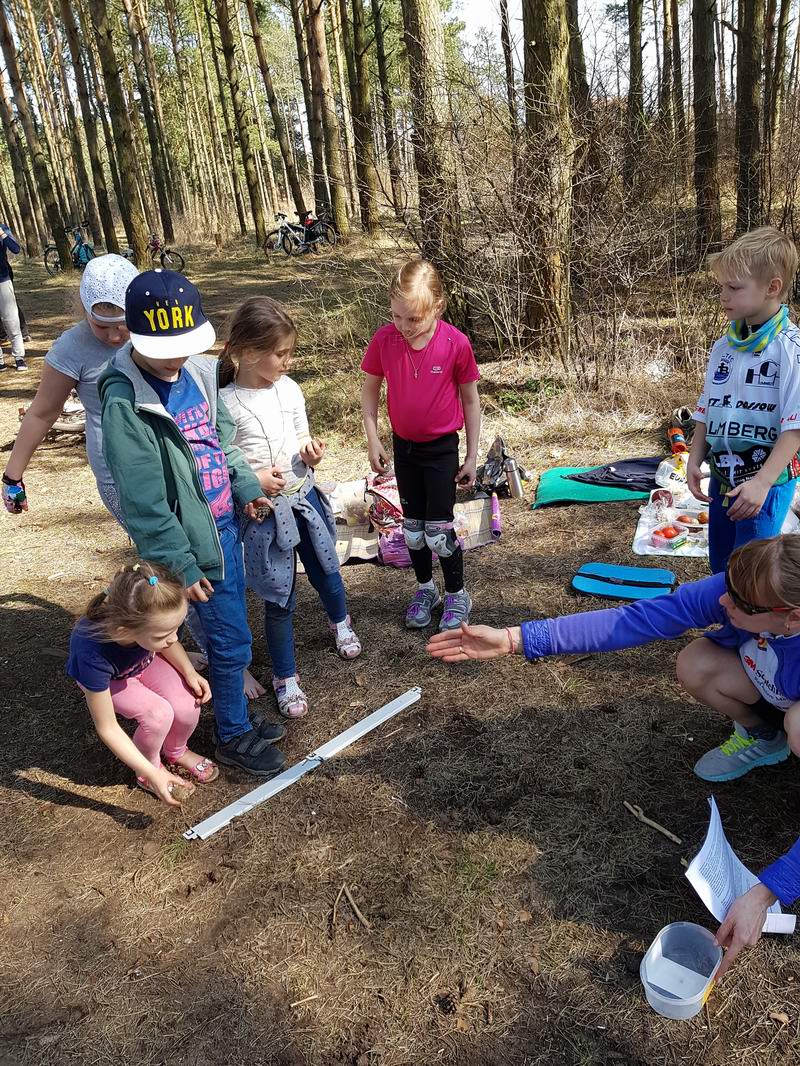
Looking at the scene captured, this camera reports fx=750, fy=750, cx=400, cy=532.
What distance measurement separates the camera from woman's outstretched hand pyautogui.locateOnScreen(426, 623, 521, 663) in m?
2.10

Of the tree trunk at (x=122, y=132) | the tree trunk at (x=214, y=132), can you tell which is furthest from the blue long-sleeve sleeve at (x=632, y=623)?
the tree trunk at (x=214, y=132)

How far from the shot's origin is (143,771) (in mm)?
2371

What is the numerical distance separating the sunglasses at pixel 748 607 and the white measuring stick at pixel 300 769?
1433mm

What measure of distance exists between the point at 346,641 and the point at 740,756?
1.70m

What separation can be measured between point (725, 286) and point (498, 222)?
3921 millimetres

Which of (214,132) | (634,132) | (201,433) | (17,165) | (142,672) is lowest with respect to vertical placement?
(142,672)

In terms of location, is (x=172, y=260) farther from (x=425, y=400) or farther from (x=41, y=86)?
A: (x=425, y=400)

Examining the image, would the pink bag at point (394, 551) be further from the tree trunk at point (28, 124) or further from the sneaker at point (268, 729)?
the tree trunk at point (28, 124)

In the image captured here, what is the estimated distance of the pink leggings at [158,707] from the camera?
8.03ft

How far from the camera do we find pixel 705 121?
28.1 feet

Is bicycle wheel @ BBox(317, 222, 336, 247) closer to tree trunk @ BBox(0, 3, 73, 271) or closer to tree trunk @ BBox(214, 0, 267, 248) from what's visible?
tree trunk @ BBox(214, 0, 267, 248)

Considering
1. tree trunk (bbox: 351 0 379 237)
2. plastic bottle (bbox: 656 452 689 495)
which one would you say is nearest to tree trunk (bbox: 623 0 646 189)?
tree trunk (bbox: 351 0 379 237)

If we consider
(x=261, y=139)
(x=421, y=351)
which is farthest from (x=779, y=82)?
(x=261, y=139)

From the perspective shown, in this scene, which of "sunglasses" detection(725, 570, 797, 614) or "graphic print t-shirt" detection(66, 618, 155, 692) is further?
"graphic print t-shirt" detection(66, 618, 155, 692)
